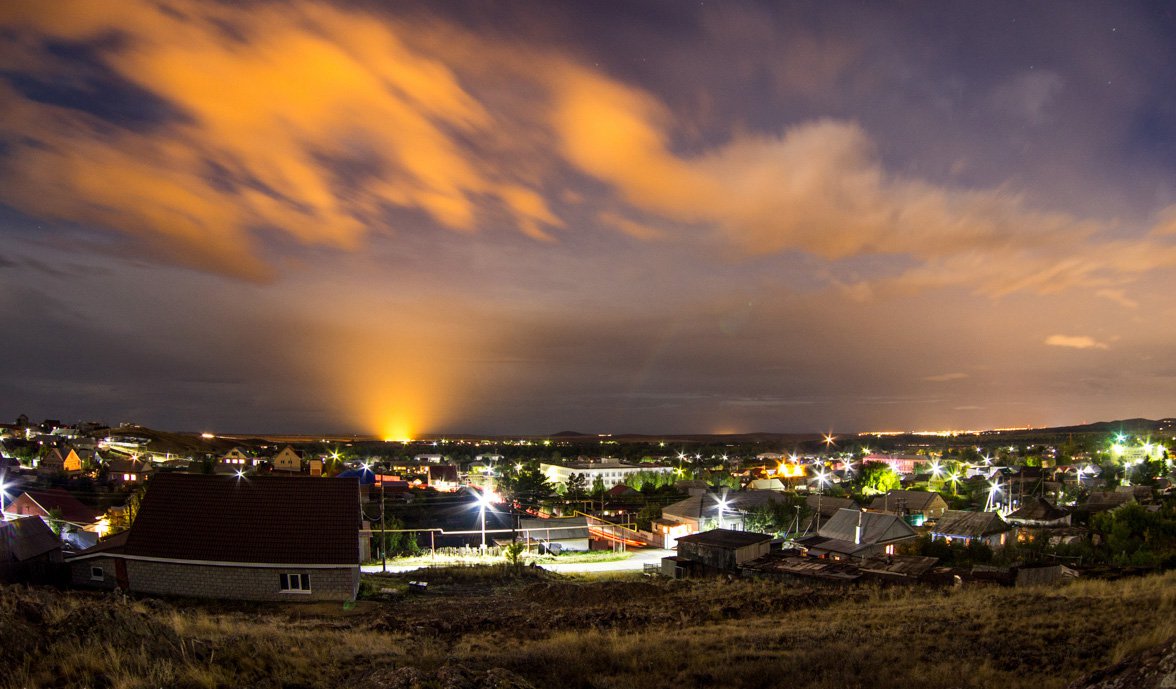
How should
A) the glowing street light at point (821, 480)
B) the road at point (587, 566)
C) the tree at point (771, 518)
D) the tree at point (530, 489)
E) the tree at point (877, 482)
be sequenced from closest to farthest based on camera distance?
the road at point (587, 566), the tree at point (771, 518), the glowing street light at point (821, 480), the tree at point (877, 482), the tree at point (530, 489)

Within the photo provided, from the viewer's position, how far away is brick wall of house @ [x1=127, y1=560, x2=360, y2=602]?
74.4ft

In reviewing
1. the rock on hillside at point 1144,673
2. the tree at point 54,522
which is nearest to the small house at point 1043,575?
the rock on hillside at point 1144,673

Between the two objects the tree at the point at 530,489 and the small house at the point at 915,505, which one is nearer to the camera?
the small house at the point at 915,505

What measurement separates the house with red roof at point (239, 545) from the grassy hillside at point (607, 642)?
1519mm

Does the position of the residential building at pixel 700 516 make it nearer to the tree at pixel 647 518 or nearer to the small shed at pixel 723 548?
the tree at pixel 647 518

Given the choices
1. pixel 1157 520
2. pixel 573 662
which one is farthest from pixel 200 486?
pixel 1157 520

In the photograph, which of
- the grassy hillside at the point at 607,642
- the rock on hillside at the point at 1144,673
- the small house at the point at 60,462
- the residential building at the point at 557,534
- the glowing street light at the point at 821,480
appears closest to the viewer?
the rock on hillside at the point at 1144,673

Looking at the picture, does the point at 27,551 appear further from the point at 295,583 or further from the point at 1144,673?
the point at 1144,673

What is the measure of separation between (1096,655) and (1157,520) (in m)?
32.1

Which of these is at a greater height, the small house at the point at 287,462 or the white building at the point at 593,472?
the small house at the point at 287,462

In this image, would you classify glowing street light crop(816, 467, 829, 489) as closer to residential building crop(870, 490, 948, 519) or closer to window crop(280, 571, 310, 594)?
residential building crop(870, 490, 948, 519)

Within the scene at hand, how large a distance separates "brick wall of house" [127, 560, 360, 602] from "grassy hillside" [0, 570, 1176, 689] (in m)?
1.17

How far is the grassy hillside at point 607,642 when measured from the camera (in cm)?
873

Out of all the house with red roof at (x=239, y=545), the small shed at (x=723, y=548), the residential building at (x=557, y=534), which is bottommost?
the residential building at (x=557, y=534)
